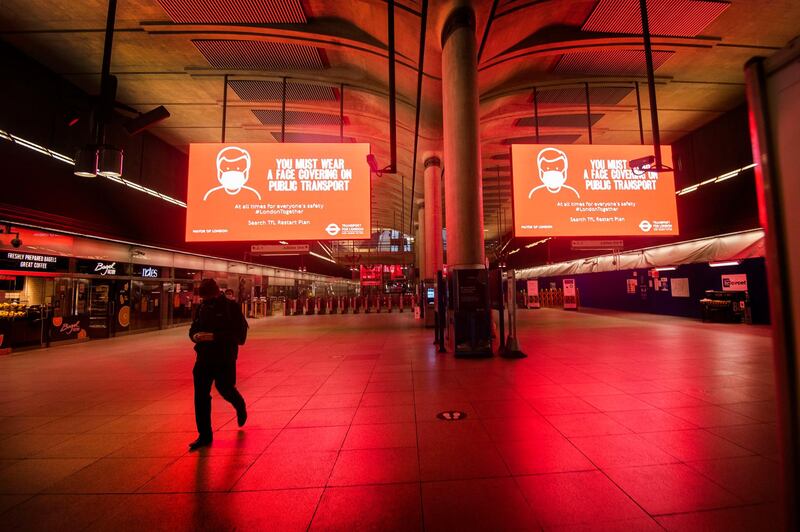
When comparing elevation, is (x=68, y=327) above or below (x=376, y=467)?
above

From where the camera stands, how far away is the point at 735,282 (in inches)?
468

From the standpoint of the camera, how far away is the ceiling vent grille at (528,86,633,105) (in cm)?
988

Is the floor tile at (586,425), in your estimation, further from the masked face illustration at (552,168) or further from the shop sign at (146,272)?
the shop sign at (146,272)

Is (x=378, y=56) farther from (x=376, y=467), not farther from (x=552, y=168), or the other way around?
(x=376, y=467)

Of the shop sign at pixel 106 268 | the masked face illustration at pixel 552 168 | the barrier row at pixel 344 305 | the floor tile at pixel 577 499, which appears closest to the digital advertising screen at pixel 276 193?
the masked face illustration at pixel 552 168

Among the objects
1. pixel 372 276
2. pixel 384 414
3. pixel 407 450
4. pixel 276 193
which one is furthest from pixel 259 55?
pixel 372 276

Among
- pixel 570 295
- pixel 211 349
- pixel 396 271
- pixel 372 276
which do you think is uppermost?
pixel 396 271

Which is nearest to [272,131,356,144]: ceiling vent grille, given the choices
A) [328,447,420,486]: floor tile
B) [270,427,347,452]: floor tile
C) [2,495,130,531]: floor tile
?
[270,427,347,452]: floor tile

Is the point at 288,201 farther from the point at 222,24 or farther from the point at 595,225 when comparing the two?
the point at 595,225

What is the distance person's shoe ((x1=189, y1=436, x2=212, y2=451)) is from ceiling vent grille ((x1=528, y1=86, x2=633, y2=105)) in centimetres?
1102

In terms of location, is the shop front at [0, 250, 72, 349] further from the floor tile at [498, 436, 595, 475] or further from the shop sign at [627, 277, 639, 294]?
the shop sign at [627, 277, 639, 294]

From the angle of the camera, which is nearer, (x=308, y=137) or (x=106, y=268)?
(x=106, y=268)

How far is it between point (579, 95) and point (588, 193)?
4071 mm

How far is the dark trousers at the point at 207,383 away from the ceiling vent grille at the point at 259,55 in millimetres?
7621
